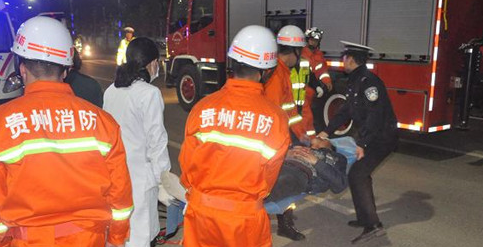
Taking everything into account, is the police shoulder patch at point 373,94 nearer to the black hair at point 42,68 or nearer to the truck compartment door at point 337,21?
the black hair at point 42,68

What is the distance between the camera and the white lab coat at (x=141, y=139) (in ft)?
10.2

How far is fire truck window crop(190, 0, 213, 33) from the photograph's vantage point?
1074cm

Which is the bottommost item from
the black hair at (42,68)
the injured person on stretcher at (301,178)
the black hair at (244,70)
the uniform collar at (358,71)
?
the injured person on stretcher at (301,178)

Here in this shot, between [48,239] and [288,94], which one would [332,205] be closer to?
[288,94]

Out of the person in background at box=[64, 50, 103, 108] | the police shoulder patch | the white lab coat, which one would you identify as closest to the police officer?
the police shoulder patch

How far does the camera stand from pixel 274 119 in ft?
7.66

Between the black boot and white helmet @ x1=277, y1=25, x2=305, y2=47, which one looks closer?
the black boot

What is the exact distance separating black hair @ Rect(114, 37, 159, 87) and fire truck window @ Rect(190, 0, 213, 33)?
774 cm

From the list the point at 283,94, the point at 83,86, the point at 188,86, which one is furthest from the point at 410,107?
the point at 188,86

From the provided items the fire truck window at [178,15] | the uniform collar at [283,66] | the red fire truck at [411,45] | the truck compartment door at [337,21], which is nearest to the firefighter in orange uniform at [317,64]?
the truck compartment door at [337,21]

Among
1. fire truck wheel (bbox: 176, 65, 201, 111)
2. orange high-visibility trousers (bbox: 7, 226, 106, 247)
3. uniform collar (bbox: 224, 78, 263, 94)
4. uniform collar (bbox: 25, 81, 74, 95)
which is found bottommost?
fire truck wheel (bbox: 176, 65, 201, 111)

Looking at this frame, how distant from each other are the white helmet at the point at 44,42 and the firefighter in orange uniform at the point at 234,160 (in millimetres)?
685

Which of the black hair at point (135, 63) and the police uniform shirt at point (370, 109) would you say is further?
the police uniform shirt at point (370, 109)

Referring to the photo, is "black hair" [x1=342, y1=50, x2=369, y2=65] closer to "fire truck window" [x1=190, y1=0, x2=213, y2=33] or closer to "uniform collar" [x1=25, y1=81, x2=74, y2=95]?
"uniform collar" [x1=25, y1=81, x2=74, y2=95]
